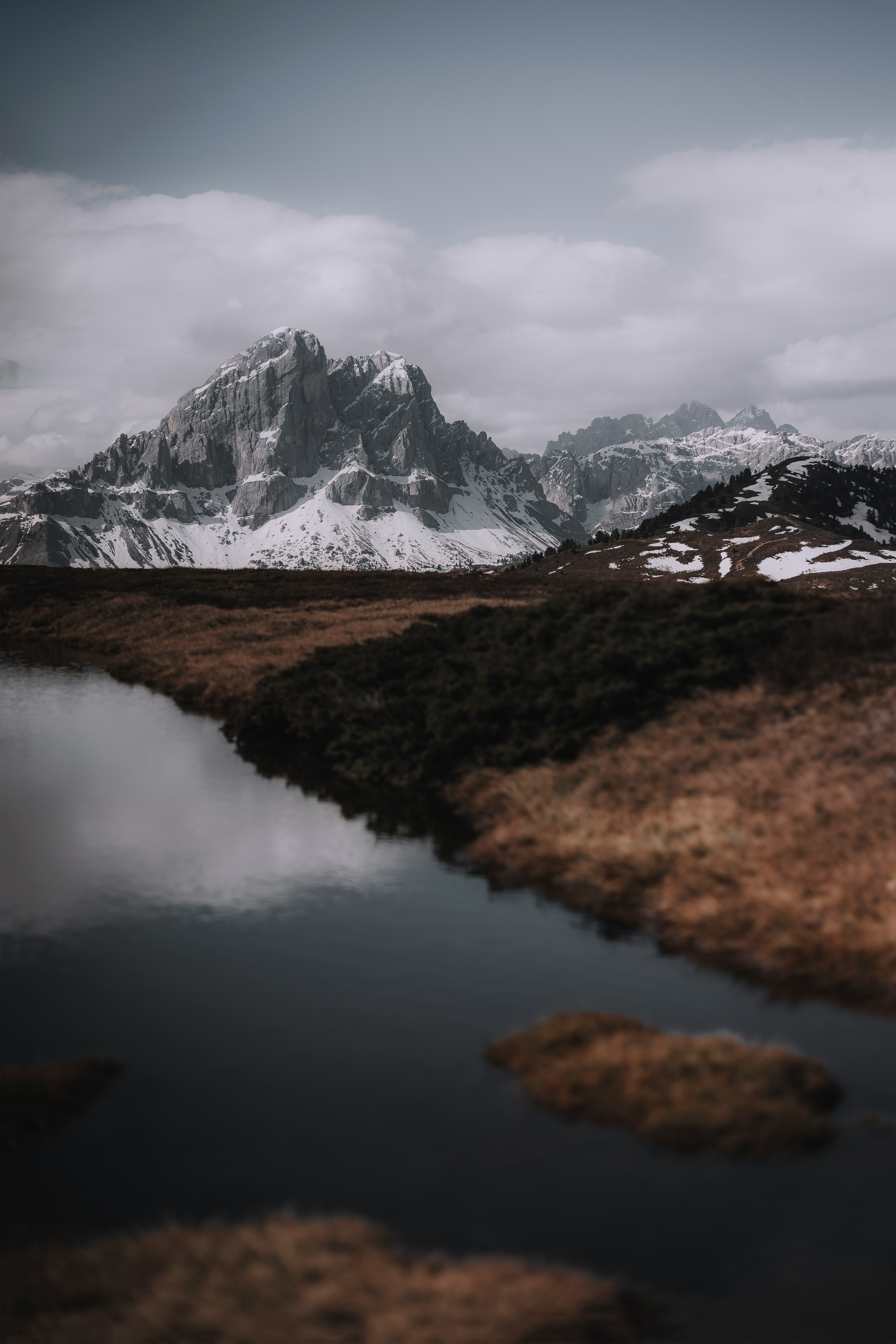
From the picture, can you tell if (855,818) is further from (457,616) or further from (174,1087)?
(457,616)

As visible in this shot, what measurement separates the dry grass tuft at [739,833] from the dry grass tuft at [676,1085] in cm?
278

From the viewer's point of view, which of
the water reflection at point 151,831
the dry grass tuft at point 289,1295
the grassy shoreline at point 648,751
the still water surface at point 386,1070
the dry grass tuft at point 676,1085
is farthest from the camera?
the water reflection at point 151,831

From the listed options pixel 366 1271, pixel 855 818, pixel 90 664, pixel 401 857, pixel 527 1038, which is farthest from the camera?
pixel 90 664

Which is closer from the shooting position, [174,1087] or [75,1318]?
[75,1318]

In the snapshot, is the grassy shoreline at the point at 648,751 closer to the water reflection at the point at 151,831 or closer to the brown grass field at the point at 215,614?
the brown grass field at the point at 215,614

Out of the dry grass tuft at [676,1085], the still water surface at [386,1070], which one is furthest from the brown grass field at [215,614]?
the dry grass tuft at [676,1085]

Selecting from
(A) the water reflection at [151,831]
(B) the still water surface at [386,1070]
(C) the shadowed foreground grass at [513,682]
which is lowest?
(B) the still water surface at [386,1070]

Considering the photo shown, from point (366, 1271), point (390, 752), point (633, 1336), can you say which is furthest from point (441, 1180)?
point (390, 752)

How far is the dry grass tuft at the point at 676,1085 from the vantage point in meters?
9.56

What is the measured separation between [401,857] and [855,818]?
364 inches

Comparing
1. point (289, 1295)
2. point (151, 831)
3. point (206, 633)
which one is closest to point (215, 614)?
point (206, 633)

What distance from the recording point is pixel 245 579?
87.2 meters

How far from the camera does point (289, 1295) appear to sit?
7102 millimetres

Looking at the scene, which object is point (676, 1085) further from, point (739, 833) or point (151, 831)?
point (151, 831)
